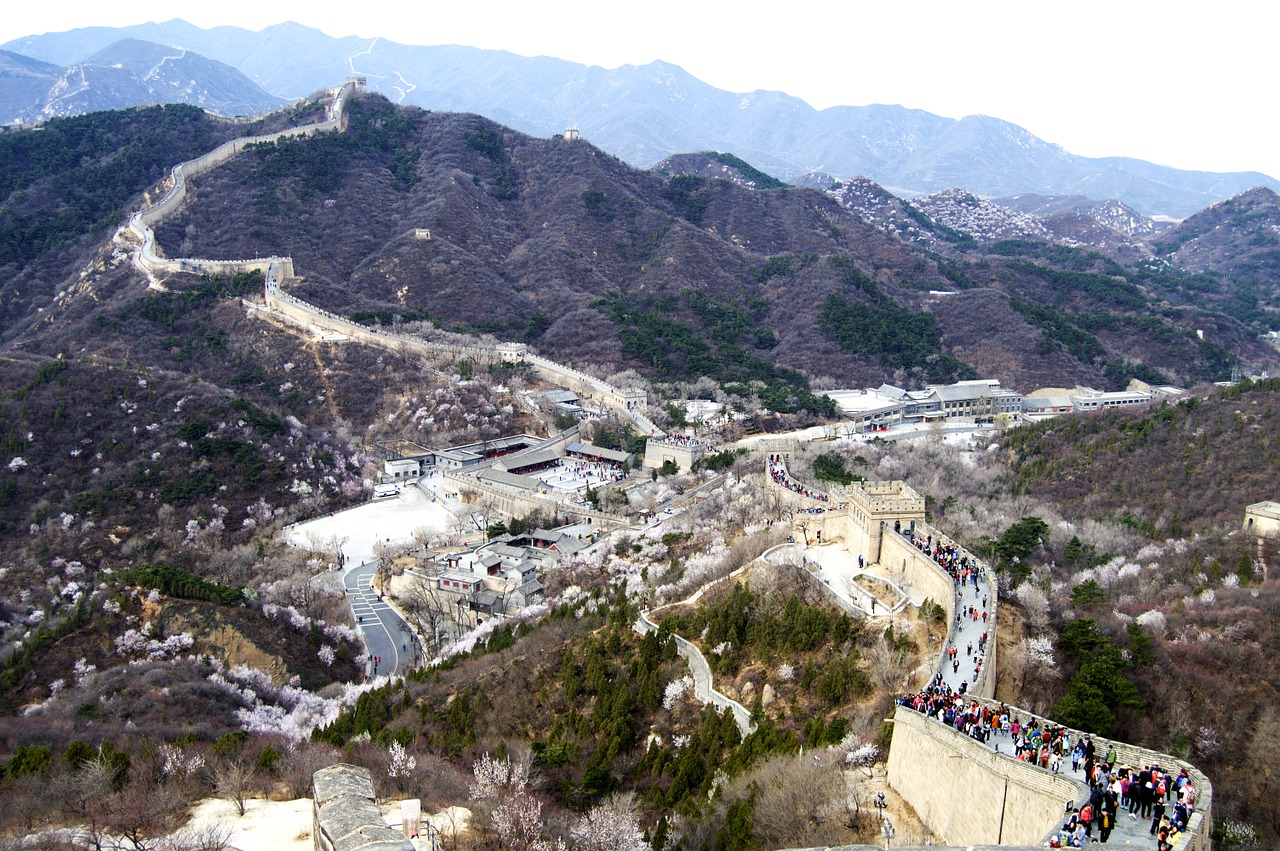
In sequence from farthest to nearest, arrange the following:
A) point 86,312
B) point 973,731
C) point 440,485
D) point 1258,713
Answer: point 86,312, point 440,485, point 1258,713, point 973,731

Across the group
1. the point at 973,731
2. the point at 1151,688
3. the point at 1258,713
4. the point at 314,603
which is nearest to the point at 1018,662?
the point at 1151,688

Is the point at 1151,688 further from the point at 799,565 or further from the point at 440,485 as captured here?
the point at 440,485

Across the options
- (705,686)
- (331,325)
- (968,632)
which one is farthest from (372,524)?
(968,632)

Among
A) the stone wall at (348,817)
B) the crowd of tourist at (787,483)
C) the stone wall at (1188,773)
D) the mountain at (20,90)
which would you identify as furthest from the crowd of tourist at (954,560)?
the mountain at (20,90)

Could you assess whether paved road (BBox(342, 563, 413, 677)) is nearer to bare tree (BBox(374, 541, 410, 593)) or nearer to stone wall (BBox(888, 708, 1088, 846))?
bare tree (BBox(374, 541, 410, 593))

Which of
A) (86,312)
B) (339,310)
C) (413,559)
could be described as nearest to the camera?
(413,559)

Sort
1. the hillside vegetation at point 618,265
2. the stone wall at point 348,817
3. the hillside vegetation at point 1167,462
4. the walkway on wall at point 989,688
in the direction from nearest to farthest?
the stone wall at point 348,817, the walkway on wall at point 989,688, the hillside vegetation at point 1167,462, the hillside vegetation at point 618,265

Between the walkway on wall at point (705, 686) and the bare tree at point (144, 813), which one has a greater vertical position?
the bare tree at point (144, 813)

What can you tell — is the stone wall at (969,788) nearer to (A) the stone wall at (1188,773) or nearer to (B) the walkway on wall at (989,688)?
(B) the walkway on wall at (989,688)
